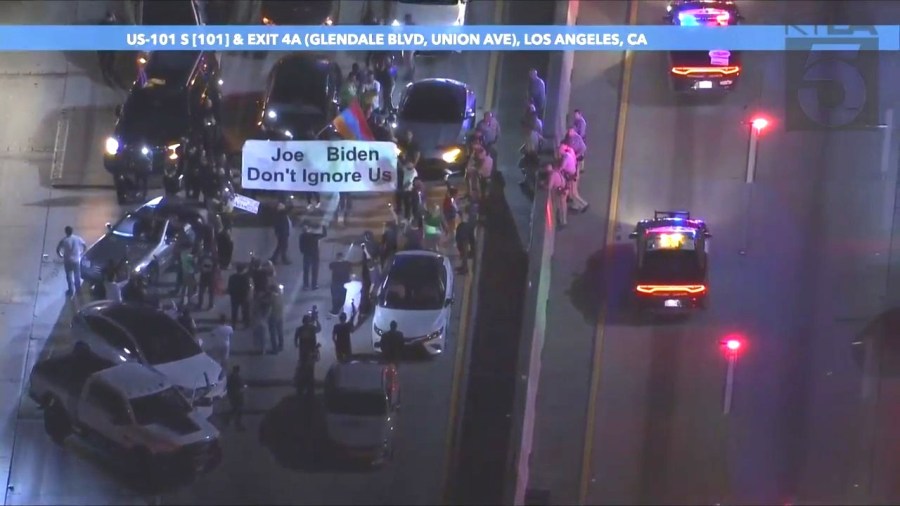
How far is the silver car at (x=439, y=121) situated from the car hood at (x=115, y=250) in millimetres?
3064

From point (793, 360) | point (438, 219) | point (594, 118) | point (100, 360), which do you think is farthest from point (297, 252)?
point (793, 360)

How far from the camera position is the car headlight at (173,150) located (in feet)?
43.2

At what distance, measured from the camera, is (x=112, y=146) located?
44.0ft

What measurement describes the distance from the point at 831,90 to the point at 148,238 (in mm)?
7552

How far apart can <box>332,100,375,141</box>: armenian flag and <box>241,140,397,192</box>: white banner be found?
0.14 metres

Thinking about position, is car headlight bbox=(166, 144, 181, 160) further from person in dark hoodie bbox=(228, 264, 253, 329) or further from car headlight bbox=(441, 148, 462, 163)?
car headlight bbox=(441, 148, 462, 163)

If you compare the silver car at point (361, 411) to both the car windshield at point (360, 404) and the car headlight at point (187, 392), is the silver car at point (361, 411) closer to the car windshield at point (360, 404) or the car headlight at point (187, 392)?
the car windshield at point (360, 404)

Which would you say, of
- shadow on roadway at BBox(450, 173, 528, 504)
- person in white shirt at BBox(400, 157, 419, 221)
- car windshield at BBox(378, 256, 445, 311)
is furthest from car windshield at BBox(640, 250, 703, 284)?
person in white shirt at BBox(400, 157, 419, 221)

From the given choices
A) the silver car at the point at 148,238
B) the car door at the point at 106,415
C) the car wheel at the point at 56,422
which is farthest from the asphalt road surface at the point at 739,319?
the car wheel at the point at 56,422

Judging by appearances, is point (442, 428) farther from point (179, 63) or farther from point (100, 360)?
point (179, 63)

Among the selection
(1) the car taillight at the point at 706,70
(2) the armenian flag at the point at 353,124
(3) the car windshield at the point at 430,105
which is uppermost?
(1) the car taillight at the point at 706,70

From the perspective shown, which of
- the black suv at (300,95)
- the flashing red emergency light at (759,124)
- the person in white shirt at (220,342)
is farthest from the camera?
the flashing red emergency light at (759,124)

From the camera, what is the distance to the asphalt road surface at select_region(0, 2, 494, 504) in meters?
11.7

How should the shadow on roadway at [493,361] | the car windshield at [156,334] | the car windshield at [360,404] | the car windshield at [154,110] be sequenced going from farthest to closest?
the car windshield at [154,110] < the shadow on roadway at [493,361] < the car windshield at [360,404] < the car windshield at [156,334]
